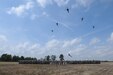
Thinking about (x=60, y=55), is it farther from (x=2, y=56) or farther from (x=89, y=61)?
(x=2, y=56)

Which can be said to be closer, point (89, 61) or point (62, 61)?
point (62, 61)

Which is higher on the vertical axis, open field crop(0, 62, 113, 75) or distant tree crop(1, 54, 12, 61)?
distant tree crop(1, 54, 12, 61)

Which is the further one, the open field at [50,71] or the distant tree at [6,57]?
the distant tree at [6,57]

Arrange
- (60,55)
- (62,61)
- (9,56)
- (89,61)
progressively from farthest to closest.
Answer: (9,56), (89,61), (62,61), (60,55)

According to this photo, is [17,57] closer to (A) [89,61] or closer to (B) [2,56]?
(B) [2,56]

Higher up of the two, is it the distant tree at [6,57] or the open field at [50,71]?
the distant tree at [6,57]

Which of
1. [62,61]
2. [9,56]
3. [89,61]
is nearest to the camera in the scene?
[62,61]

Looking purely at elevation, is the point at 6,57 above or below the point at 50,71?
above

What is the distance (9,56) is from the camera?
186m

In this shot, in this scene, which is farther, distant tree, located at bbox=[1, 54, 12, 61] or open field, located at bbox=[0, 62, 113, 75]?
distant tree, located at bbox=[1, 54, 12, 61]

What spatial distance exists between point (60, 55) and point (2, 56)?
87.6m

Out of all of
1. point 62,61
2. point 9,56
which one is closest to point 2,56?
point 9,56

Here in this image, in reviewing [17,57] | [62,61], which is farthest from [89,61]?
[17,57]

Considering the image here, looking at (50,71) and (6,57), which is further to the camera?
A: (6,57)
